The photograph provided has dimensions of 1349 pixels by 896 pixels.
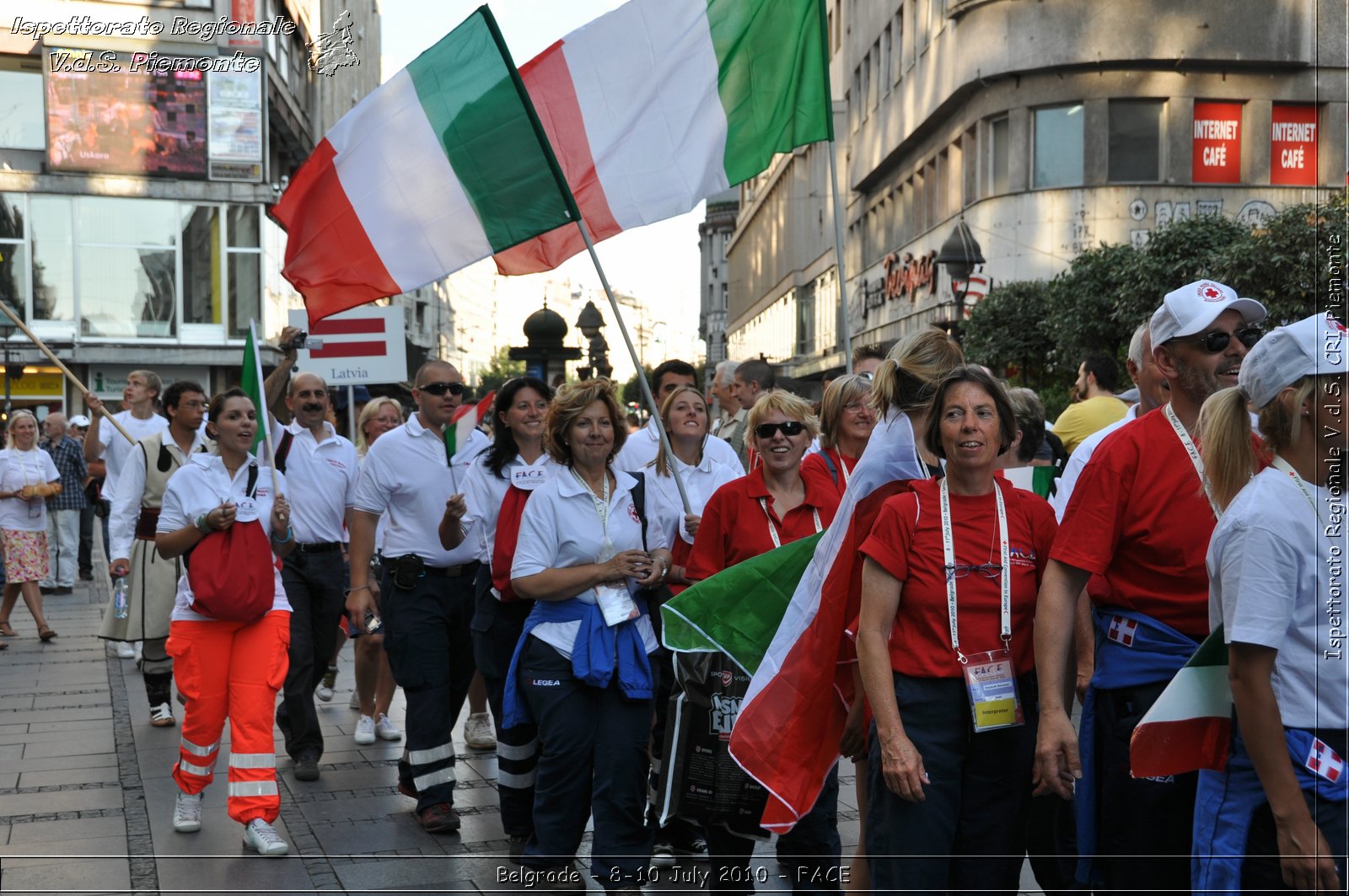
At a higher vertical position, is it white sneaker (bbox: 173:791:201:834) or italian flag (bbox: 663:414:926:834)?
italian flag (bbox: 663:414:926:834)

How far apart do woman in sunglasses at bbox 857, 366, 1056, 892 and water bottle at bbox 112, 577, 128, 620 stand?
7262 mm

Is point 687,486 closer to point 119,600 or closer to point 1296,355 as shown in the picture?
point 1296,355

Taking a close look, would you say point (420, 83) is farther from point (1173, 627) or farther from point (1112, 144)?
point (1112, 144)

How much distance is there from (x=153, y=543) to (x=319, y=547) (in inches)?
72.1

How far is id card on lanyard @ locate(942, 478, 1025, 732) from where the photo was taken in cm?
378

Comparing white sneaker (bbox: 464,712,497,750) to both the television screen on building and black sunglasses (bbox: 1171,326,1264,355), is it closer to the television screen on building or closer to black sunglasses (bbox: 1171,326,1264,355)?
black sunglasses (bbox: 1171,326,1264,355)

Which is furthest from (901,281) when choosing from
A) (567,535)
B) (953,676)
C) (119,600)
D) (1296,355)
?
(1296,355)

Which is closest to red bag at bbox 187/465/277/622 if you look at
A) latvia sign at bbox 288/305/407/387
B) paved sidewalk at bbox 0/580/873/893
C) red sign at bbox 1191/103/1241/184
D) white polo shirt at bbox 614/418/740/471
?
paved sidewalk at bbox 0/580/873/893

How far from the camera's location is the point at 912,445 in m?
4.43

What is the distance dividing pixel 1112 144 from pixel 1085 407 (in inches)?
1028

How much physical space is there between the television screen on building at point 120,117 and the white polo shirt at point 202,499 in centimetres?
3031

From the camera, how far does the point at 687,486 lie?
654 cm

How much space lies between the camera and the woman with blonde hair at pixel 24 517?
1324 cm

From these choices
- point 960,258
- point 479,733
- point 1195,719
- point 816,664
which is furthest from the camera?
point 960,258
